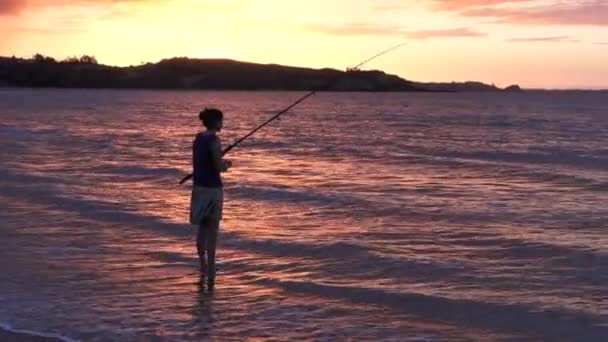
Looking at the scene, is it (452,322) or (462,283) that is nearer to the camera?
(452,322)

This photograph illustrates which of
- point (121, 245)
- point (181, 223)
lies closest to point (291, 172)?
point (181, 223)

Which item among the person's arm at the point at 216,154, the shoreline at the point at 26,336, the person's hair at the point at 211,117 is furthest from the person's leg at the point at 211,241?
the shoreline at the point at 26,336

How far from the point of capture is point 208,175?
848 centimetres

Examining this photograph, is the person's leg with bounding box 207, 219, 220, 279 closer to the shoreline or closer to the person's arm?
the person's arm

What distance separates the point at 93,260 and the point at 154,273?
104cm

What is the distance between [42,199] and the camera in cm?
1586

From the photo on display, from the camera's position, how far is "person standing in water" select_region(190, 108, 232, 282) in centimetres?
836

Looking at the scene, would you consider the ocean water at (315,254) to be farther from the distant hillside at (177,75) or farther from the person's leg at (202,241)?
the distant hillside at (177,75)

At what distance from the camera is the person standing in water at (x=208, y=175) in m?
8.36

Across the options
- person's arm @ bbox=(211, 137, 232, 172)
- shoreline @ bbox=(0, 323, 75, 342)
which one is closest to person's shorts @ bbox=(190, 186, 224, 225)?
person's arm @ bbox=(211, 137, 232, 172)

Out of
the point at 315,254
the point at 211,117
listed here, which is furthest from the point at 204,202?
the point at 315,254

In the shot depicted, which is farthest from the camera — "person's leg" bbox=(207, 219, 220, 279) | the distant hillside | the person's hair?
the distant hillside

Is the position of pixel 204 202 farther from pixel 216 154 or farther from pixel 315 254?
pixel 315 254

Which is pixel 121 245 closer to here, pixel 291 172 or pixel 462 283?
pixel 462 283
